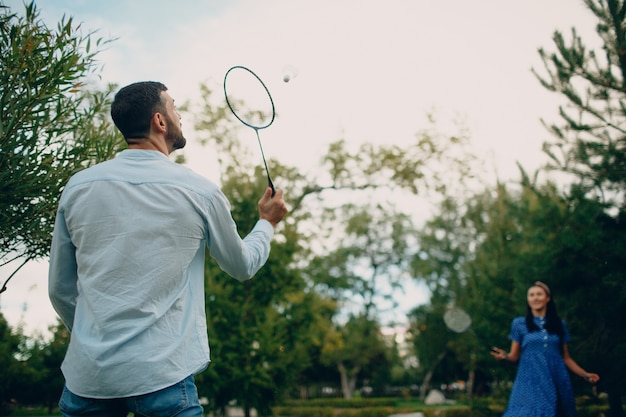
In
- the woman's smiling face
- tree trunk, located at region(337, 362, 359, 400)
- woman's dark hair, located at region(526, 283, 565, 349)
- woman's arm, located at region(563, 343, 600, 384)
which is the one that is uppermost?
the woman's smiling face

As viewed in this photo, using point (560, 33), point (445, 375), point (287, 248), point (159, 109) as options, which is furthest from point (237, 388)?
point (445, 375)

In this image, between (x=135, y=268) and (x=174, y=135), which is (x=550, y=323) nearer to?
(x=174, y=135)

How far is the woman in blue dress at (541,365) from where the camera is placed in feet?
22.2

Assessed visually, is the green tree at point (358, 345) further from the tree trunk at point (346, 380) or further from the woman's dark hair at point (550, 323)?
the woman's dark hair at point (550, 323)

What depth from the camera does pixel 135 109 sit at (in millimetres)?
A: 2354

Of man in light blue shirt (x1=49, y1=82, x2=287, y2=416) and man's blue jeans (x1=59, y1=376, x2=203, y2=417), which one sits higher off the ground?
man in light blue shirt (x1=49, y1=82, x2=287, y2=416)

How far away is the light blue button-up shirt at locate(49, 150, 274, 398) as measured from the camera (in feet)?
6.23

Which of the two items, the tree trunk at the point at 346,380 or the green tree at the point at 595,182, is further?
the tree trunk at the point at 346,380

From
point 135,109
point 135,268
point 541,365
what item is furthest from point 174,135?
point 541,365

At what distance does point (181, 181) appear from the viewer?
7.13 ft

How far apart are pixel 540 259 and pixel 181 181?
37.1 feet

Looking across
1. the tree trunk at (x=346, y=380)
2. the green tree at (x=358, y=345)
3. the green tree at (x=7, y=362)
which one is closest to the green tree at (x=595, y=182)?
the green tree at (x=7, y=362)

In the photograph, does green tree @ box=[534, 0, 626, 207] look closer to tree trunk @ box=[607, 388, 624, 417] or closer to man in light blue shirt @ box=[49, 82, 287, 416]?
tree trunk @ box=[607, 388, 624, 417]

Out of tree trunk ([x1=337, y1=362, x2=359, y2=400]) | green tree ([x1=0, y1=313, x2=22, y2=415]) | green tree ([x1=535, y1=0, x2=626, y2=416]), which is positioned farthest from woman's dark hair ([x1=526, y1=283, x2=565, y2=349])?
tree trunk ([x1=337, y1=362, x2=359, y2=400])
